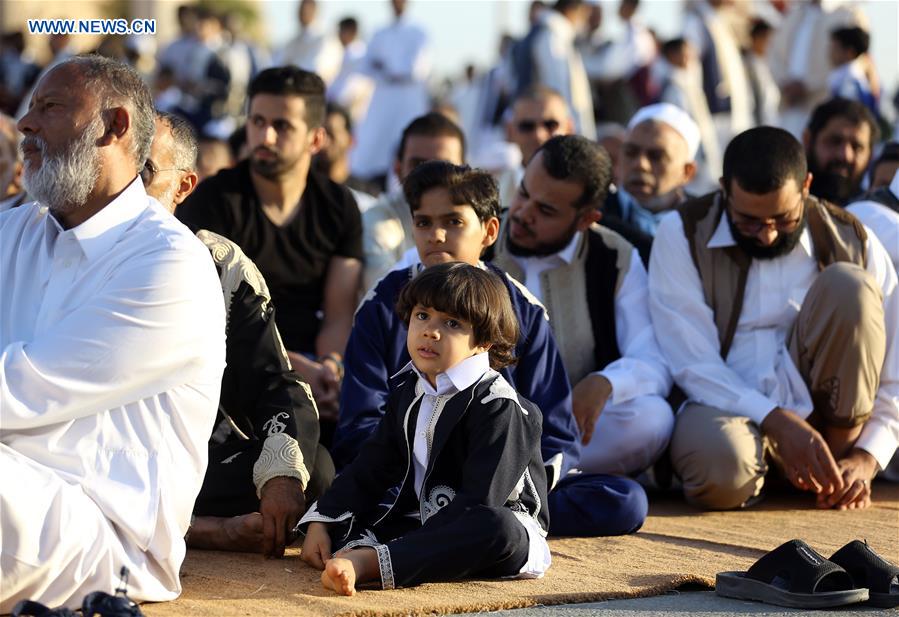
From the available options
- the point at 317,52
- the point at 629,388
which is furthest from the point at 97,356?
the point at 317,52

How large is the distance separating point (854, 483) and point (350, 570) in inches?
97.6

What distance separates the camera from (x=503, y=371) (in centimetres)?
476

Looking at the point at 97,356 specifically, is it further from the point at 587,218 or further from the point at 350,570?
the point at 587,218

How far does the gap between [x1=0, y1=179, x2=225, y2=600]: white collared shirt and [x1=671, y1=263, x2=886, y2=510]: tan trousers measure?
7.61 feet

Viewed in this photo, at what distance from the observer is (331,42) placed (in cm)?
1642

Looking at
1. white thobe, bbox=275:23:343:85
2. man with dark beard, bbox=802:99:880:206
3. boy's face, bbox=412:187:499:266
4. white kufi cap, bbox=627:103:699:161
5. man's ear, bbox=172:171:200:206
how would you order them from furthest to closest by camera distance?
white thobe, bbox=275:23:343:85, white kufi cap, bbox=627:103:699:161, man with dark beard, bbox=802:99:880:206, boy's face, bbox=412:187:499:266, man's ear, bbox=172:171:200:206

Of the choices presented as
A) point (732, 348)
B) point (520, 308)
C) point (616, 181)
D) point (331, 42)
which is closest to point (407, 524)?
point (520, 308)

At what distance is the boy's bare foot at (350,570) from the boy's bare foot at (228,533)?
555 millimetres

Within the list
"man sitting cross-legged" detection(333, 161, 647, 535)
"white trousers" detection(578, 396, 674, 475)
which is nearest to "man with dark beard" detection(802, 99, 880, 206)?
"white trousers" detection(578, 396, 674, 475)

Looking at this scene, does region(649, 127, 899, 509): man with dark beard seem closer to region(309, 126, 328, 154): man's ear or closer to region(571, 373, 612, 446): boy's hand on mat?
region(571, 373, 612, 446): boy's hand on mat

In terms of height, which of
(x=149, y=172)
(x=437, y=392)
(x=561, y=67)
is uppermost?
(x=561, y=67)

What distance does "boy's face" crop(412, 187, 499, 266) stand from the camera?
4.92 m

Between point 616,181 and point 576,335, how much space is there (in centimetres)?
286

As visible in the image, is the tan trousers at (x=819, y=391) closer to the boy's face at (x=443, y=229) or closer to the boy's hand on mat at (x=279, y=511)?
the boy's face at (x=443, y=229)
